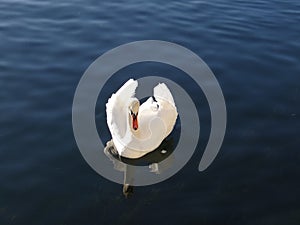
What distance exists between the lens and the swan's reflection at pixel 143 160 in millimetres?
16391

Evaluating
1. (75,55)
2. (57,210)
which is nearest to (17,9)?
(75,55)

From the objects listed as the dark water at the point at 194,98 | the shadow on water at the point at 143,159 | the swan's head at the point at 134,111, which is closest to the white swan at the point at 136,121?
the swan's head at the point at 134,111

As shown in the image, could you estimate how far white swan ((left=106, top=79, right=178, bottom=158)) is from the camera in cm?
1581

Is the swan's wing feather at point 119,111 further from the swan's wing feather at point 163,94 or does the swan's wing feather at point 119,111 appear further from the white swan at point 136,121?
the swan's wing feather at point 163,94

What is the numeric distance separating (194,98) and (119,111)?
15.2 feet

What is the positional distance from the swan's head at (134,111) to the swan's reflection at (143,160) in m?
1.21

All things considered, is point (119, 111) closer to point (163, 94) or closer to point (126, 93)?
point (126, 93)

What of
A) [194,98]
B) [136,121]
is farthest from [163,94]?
[194,98]

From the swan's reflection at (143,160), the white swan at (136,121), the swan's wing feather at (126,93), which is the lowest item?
the swan's reflection at (143,160)

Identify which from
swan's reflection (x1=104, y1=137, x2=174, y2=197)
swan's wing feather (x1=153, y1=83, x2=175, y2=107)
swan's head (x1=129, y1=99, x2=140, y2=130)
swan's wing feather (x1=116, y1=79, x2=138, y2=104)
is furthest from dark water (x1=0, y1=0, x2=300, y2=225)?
swan's wing feather (x1=116, y1=79, x2=138, y2=104)

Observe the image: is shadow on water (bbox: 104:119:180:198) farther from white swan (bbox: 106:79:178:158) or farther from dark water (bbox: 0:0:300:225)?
dark water (bbox: 0:0:300:225)

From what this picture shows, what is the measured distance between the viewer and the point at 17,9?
27.2 meters

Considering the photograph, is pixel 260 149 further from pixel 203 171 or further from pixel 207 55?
pixel 207 55

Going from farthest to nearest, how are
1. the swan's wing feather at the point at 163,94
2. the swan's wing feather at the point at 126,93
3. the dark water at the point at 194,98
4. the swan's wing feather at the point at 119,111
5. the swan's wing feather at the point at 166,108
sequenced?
the swan's wing feather at the point at 163,94 → the swan's wing feather at the point at 166,108 → the swan's wing feather at the point at 126,93 → the swan's wing feather at the point at 119,111 → the dark water at the point at 194,98
